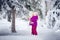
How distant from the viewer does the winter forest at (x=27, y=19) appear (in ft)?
7.58

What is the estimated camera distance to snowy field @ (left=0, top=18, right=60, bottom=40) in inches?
90.5

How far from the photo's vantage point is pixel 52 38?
2.30 m

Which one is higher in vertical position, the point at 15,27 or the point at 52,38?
the point at 15,27

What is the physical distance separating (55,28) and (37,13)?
354mm

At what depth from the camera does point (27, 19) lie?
2.30m

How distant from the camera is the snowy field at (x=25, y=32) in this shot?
230 cm

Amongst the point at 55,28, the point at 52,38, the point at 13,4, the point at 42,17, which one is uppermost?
the point at 13,4

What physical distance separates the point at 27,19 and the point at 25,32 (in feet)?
0.65

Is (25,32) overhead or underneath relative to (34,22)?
underneath

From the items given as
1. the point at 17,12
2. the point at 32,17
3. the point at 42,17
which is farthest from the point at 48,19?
the point at 17,12

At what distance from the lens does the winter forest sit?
2.31m

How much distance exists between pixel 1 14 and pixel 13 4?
0.79ft

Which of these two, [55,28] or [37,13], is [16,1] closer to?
[37,13]

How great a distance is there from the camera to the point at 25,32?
7.63 feet
